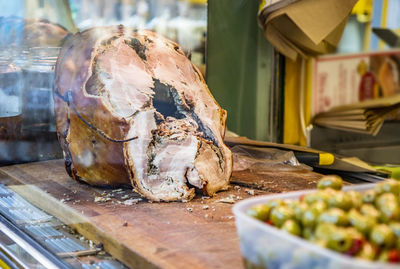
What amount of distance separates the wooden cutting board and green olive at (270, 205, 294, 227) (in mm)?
220

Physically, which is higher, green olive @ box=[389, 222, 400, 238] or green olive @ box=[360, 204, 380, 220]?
green olive @ box=[360, 204, 380, 220]

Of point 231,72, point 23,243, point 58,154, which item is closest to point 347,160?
point 231,72

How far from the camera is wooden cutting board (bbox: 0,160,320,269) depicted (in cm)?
113

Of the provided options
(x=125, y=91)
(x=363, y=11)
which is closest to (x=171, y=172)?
(x=125, y=91)

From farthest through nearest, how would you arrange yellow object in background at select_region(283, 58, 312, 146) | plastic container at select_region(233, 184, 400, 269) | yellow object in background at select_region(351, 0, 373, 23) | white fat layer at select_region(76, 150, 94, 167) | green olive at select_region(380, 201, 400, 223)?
yellow object in background at select_region(351, 0, 373, 23), yellow object in background at select_region(283, 58, 312, 146), white fat layer at select_region(76, 150, 94, 167), green olive at select_region(380, 201, 400, 223), plastic container at select_region(233, 184, 400, 269)

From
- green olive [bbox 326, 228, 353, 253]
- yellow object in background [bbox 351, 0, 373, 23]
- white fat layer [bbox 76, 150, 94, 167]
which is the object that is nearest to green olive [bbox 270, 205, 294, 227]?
green olive [bbox 326, 228, 353, 253]

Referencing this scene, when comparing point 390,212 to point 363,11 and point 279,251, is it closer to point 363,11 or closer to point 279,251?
point 279,251

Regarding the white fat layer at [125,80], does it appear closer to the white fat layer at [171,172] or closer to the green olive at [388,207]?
the white fat layer at [171,172]

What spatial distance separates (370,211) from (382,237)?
86 millimetres

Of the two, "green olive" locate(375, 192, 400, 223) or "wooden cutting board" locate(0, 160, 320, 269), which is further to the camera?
"wooden cutting board" locate(0, 160, 320, 269)

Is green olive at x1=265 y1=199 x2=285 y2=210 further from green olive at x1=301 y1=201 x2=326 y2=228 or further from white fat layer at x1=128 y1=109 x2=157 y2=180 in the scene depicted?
white fat layer at x1=128 y1=109 x2=157 y2=180

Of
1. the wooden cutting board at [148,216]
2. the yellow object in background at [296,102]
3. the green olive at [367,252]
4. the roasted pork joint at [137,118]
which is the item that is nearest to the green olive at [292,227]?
the green olive at [367,252]

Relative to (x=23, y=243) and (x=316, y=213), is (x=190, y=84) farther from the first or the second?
(x=316, y=213)

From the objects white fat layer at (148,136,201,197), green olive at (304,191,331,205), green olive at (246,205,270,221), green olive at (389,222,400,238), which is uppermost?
green olive at (304,191,331,205)
